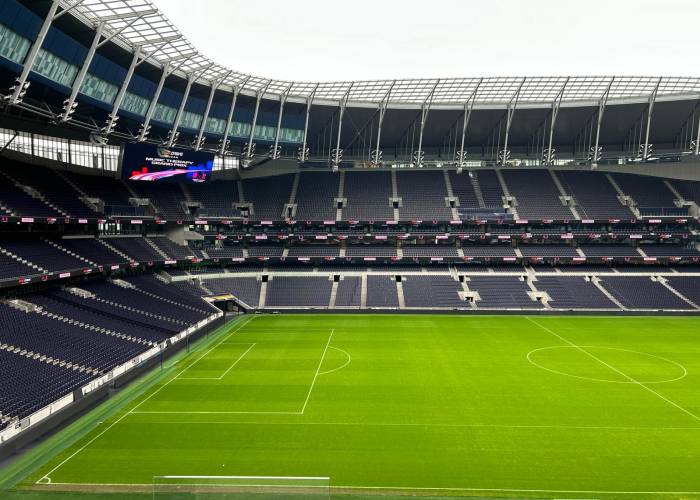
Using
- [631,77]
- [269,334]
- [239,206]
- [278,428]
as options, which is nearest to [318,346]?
[269,334]

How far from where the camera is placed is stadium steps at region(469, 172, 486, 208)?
60494 millimetres

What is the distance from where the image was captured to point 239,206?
58.8m

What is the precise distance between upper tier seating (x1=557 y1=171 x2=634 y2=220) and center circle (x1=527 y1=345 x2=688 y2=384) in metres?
29.0

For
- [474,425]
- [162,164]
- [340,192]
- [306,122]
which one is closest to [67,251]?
[162,164]

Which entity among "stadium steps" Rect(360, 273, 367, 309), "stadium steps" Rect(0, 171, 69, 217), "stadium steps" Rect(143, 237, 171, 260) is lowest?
"stadium steps" Rect(360, 273, 367, 309)

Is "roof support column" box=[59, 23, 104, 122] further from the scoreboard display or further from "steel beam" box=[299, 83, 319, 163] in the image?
"steel beam" box=[299, 83, 319, 163]

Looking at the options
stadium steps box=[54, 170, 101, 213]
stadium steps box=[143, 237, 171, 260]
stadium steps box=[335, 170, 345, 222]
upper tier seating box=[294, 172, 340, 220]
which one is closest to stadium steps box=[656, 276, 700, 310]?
stadium steps box=[335, 170, 345, 222]

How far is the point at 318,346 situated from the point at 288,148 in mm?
30606

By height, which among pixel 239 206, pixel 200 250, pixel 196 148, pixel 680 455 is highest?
pixel 196 148

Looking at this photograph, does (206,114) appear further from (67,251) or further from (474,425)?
(474,425)

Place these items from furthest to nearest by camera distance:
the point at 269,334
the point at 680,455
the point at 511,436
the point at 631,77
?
the point at 631,77 < the point at 269,334 < the point at 511,436 < the point at 680,455

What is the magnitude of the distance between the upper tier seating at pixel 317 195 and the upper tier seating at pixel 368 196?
1.76 meters

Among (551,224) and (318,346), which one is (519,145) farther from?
(318,346)

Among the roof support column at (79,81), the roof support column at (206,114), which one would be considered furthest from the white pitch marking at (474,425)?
the roof support column at (206,114)
